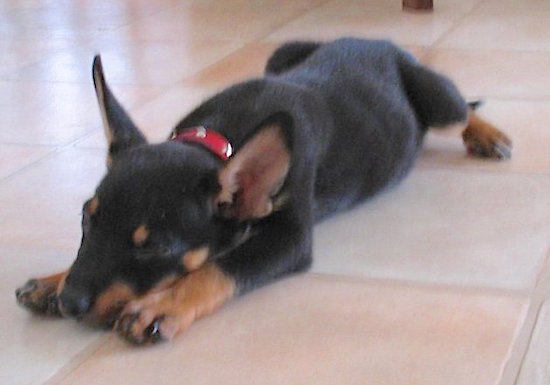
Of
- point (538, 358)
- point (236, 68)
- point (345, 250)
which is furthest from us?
point (236, 68)

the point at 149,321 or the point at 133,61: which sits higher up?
the point at 149,321

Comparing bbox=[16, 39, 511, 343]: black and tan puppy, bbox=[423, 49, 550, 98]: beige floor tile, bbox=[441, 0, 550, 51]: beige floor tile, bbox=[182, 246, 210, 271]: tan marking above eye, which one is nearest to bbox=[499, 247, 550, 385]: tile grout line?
bbox=[16, 39, 511, 343]: black and tan puppy

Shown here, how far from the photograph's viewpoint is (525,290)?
1769mm

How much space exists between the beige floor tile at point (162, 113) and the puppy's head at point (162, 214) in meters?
0.92

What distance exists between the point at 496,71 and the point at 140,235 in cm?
196

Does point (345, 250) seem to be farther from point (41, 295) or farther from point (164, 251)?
point (41, 295)

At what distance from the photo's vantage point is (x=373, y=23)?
408 centimetres

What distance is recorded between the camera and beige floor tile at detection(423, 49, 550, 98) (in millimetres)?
3029

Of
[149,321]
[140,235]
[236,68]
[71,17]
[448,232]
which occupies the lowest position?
[71,17]

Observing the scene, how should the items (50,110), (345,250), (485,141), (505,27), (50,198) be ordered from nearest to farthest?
1. (345,250)
2. (50,198)
3. (485,141)
4. (50,110)
5. (505,27)

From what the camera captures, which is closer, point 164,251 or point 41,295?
point 164,251

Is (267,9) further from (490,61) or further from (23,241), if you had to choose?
(23,241)

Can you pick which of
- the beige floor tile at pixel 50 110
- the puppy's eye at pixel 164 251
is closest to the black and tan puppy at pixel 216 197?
the puppy's eye at pixel 164 251

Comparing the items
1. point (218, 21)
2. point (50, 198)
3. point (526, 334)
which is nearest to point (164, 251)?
point (526, 334)
